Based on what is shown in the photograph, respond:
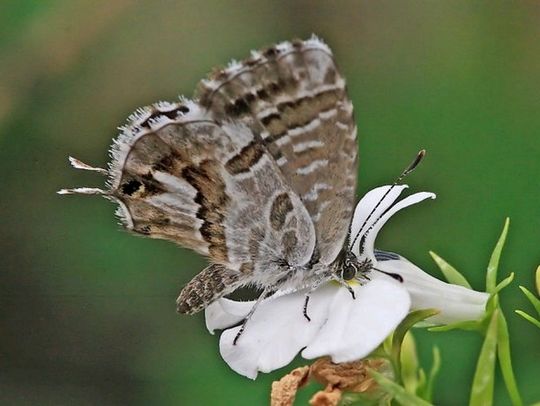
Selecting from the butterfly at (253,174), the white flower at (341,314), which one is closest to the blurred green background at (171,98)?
the white flower at (341,314)

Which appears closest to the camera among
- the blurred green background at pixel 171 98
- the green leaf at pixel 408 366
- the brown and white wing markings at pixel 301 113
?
the brown and white wing markings at pixel 301 113

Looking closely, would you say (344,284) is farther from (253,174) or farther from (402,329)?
(253,174)

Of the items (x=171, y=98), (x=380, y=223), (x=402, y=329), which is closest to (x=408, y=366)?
(x=402, y=329)

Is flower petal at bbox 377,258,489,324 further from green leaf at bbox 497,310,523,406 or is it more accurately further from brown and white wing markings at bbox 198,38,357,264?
brown and white wing markings at bbox 198,38,357,264

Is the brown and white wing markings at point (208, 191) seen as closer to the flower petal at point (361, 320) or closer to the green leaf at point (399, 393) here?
the flower petal at point (361, 320)

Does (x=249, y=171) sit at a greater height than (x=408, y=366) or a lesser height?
greater

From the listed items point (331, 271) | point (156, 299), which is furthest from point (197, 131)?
point (156, 299)
